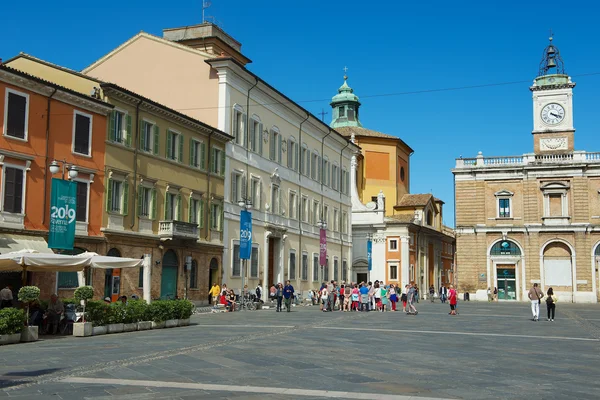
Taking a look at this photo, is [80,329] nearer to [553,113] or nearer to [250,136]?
[250,136]

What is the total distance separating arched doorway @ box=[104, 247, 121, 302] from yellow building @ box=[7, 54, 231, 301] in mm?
42

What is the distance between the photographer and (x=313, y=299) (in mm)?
46688

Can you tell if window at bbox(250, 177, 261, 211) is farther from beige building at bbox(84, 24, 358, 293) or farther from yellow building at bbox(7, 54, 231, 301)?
yellow building at bbox(7, 54, 231, 301)

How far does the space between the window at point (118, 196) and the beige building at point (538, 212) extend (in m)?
42.2

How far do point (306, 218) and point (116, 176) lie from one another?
22.5m

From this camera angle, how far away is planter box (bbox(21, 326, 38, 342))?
1797 centimetres

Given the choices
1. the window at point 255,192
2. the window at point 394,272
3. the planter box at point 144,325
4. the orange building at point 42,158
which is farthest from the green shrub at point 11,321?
the window at point 394,272

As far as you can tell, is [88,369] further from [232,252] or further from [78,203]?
[232,252]

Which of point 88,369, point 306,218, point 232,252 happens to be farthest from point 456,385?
point 306,218

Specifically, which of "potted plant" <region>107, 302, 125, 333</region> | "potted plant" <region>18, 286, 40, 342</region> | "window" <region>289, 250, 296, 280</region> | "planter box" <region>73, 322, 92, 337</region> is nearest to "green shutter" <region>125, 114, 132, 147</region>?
"potted plant" <region>107, 302, 125, 333</region>

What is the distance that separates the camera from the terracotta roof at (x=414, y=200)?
235ft

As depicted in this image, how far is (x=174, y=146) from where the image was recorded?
34438 mm

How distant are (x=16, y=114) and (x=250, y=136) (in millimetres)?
17983

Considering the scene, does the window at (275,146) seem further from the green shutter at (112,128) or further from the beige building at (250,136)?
the green shutter at (112,128)
